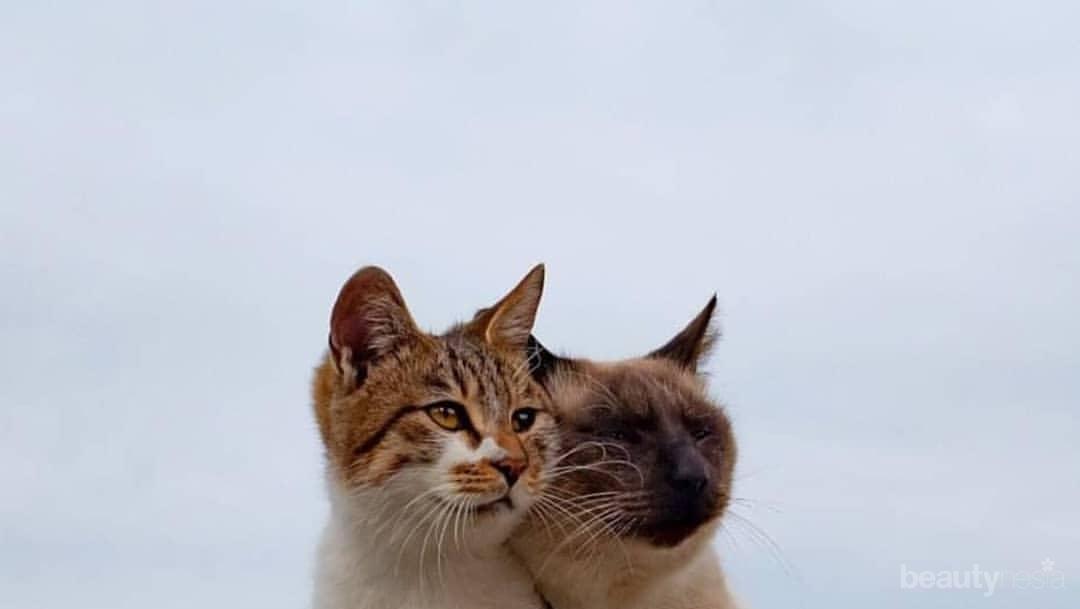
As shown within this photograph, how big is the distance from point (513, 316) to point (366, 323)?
1.81ft

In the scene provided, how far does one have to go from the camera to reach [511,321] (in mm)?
4359

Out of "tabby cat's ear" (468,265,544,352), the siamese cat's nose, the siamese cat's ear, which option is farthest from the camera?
the siamese cat's ear

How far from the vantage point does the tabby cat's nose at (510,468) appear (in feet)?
12.3

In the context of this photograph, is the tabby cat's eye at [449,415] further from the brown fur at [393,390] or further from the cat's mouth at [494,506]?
the cat's mouth at [494,506]

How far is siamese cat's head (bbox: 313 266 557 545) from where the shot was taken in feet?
12.3

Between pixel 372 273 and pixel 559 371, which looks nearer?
pixel 372 273

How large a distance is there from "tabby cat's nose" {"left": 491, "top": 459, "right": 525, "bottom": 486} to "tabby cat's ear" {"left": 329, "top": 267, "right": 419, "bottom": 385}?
1.76ft

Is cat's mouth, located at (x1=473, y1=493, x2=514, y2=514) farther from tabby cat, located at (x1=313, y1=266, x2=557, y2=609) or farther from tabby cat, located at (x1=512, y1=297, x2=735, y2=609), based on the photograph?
tabby cat, located at (x1=512, y1=297, x2=735, y2=609)

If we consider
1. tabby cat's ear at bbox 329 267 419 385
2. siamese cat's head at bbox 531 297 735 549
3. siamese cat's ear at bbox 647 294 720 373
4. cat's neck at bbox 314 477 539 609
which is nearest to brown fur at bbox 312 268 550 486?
tabby cat's ear at bbox 329 267 419 385

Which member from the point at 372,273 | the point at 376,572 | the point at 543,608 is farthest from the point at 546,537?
the point at 372,273

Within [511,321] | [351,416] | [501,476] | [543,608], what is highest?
[511,321]

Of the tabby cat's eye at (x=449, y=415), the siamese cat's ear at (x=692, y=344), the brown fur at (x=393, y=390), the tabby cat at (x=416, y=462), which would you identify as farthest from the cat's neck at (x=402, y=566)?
the siamese cat's ear at (x=692, y=344)

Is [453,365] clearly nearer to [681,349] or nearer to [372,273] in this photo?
[372,273]

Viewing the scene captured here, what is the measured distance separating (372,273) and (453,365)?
382 millimetres
